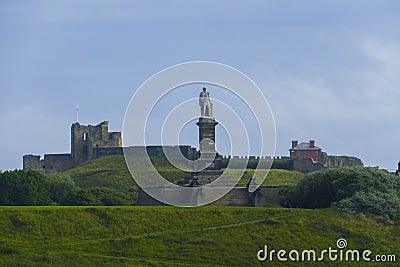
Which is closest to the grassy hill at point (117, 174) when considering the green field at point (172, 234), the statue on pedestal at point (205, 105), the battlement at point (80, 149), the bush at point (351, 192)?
the battlement at point (80, 149)

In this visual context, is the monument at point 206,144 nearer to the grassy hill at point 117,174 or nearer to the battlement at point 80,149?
the grassy hill at point 117,174

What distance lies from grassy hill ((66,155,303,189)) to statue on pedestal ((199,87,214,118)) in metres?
12.2

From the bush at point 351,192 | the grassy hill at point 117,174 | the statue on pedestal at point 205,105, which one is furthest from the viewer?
the grassy hill at point 117,174

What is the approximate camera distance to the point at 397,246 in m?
61.7

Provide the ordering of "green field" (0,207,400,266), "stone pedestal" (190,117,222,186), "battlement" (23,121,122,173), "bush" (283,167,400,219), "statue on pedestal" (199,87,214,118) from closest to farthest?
"green field" (0,207,400,266), "bush" (283,167,400,219), "stone pedestal" (190,117,222,186), "statue on pedestal" (199,87,214,118), "battlement" (23,121,122,173)

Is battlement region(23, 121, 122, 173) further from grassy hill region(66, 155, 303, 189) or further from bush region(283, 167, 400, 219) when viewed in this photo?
bush region(283, 167, 400, 219)

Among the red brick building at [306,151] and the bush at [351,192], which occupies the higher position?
the red brick building at [306,151]

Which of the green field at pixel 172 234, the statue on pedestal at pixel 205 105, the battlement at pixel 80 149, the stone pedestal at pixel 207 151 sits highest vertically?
the battlement at pixel 80 149

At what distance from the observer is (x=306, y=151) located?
390ft

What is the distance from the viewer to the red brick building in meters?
117

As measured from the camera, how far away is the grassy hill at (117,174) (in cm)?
9412

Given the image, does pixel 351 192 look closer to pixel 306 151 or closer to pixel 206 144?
pixel 206 144

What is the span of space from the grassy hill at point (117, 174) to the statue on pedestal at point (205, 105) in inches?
482

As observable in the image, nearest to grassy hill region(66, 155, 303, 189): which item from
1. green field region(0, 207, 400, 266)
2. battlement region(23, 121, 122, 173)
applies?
battlement region(23, 121, 122, 173)
